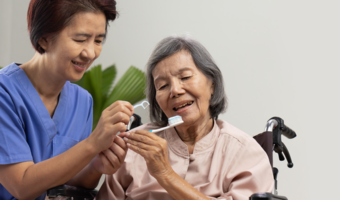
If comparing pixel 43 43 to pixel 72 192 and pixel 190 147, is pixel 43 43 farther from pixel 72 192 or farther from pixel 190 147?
pixel 190 147

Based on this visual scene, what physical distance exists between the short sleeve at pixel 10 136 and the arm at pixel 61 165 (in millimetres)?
33

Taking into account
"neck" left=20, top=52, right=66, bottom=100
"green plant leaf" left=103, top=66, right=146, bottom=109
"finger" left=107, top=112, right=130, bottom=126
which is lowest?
"green plant leaf" left=103, top=66, right=146, bottom=109

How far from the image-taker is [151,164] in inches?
48.0

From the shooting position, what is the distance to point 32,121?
4.61 ft

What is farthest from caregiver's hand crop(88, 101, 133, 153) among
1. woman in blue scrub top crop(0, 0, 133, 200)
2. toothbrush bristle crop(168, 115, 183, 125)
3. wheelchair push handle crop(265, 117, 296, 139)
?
wheelchair push handle crop(265, 117, 296, 139)

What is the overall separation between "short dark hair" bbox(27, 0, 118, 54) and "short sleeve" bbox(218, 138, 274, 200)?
0.81m

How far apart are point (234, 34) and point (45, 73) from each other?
5.68ft

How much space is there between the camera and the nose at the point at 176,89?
137 cm

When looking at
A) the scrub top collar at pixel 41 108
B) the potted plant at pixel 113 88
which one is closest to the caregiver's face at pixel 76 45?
the scrub top collar at pixel 41 108

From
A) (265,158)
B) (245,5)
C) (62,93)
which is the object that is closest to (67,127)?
(62,93)

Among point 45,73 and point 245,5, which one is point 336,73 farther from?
point 45,73

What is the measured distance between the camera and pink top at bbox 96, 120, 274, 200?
1268 millimetres

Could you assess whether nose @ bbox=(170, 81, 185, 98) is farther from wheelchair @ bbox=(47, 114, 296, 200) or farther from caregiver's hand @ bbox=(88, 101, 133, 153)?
wheelchair @ bbox=(47, 114, 296, 200)

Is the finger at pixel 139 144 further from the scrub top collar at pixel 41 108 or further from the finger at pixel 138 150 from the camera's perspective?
the scrub top collar at pixel 41 108
